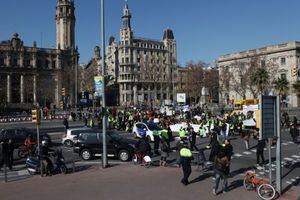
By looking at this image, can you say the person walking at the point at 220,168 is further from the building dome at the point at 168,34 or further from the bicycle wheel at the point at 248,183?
the building dome at the point at 168,34

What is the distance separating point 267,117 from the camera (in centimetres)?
1557

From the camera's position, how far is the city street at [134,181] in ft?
51.8

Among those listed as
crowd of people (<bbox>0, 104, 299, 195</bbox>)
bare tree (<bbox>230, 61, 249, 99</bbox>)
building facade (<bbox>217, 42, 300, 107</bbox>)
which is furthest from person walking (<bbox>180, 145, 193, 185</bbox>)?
building facade (<bbox>217, 42, 300, 107</bbox>)

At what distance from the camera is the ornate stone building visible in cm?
11781

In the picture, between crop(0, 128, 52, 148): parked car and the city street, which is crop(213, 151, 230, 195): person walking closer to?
the city street

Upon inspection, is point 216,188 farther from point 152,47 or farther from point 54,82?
point 152,47

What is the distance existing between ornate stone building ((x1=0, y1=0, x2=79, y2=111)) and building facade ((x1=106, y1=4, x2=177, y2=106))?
18938 millimetres

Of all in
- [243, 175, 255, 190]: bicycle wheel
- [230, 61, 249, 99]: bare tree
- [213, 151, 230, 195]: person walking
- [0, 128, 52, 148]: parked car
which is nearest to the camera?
[213, 151, 230, 195]: person walking

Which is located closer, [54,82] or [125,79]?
[54,82]

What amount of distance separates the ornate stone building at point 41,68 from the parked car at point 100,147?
8518 cm

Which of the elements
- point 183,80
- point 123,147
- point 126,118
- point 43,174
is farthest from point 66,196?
point 183,80

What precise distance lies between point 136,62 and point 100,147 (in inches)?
5164

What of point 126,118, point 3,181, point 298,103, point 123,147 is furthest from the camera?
point 298,103

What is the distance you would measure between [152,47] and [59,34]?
36.8 m
